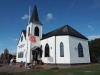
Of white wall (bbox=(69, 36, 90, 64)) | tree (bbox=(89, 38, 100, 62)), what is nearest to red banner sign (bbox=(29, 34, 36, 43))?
white wall (bbox=(69, 36, 90, 64))

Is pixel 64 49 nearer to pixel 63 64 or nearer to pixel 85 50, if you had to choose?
pixel 63 64

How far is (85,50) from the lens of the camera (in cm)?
2675

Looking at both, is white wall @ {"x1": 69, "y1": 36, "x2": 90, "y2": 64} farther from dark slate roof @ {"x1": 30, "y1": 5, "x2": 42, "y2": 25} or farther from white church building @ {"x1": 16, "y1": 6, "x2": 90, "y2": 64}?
dark slate roof @ {"x1": 30, "y1": 5, "x2": 42, "y2": 25}

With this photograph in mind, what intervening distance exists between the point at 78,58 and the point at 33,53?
1063cm

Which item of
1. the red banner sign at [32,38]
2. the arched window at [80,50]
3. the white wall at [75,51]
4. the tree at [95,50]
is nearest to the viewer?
the white wall at [75,51]

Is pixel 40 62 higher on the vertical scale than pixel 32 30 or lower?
lower

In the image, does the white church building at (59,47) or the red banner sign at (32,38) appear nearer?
the white church building at (59,47)

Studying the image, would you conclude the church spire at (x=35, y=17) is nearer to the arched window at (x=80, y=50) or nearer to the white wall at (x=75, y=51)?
A: the white wall at (x=75, y=51)

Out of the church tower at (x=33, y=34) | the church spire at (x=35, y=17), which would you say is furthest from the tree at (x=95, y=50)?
the church spire at (x=35, y=17)

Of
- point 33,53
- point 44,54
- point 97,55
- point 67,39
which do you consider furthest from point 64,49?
point 97,55

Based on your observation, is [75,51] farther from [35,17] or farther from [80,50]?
[35,17]

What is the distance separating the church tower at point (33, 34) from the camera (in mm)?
28406

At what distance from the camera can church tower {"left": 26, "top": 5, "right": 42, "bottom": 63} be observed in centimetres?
2841

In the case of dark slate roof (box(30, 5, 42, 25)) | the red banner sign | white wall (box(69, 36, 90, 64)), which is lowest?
white wall (box(69, 36, 90, 64))
